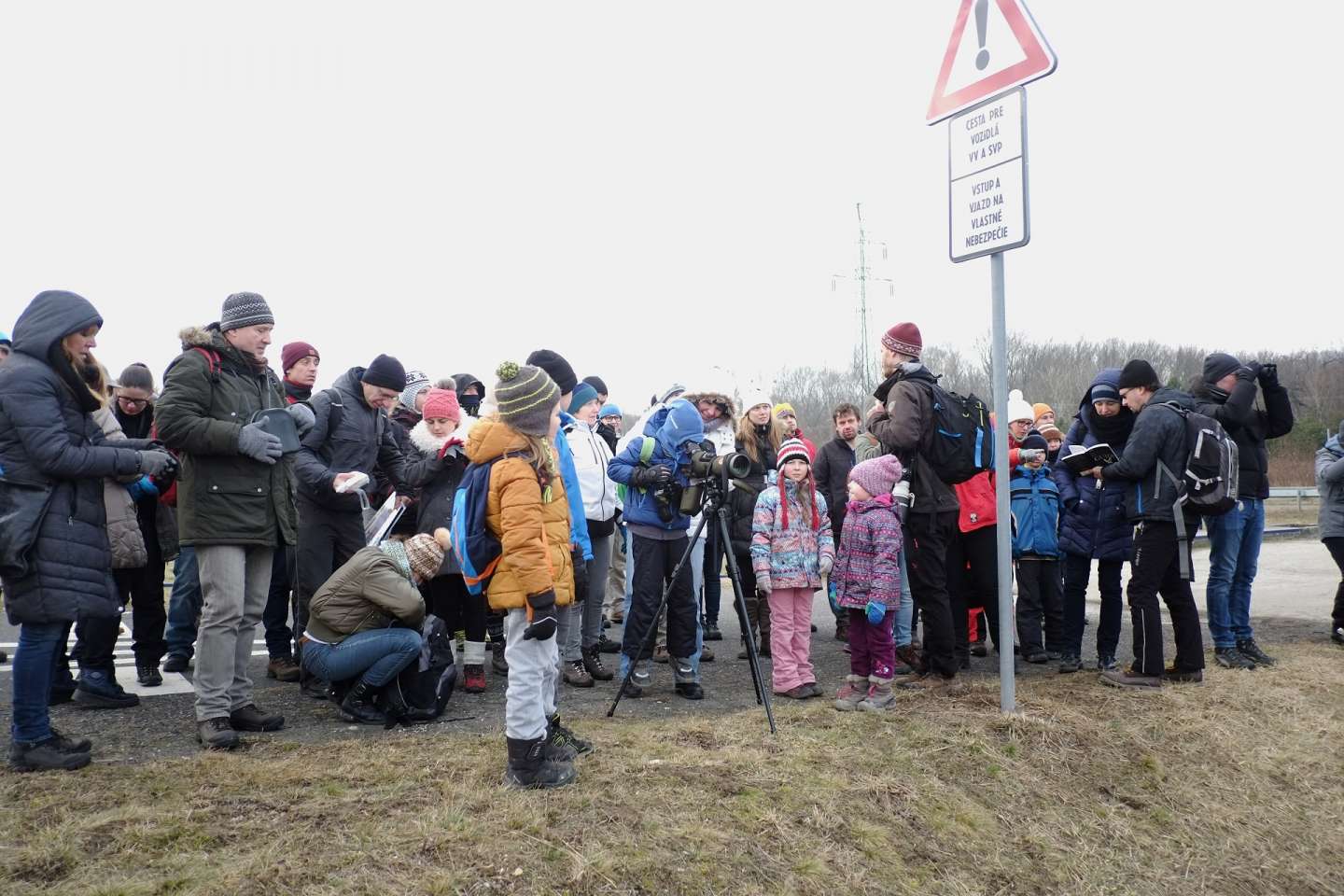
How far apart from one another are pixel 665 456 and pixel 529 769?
2.33 metres

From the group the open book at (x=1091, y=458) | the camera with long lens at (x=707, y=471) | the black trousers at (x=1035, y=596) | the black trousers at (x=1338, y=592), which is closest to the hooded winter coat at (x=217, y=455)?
the camera with long lens at (x=707, y=471)

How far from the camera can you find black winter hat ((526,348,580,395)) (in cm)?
634

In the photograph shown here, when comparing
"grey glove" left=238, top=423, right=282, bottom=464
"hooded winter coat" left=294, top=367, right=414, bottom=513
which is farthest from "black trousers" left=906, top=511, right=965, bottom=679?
"grey glove" left=238, top=423, right=282, bottom=464

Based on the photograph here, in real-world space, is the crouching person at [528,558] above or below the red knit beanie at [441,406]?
below

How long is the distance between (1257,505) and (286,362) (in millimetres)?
7387

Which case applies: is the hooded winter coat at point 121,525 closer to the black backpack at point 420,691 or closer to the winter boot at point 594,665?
the black backpack at point 420,691

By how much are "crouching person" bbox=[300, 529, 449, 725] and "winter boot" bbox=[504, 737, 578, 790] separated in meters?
1.39

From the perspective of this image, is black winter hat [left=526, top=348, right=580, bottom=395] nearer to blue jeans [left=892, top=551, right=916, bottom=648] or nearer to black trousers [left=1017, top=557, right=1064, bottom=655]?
blue jeans [left=892, top=551, right=916, bottom=648]

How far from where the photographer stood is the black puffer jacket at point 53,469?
172 inches

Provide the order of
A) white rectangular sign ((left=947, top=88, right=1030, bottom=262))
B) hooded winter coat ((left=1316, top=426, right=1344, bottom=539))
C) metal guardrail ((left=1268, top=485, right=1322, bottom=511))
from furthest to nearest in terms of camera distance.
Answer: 1. metal guardrail ((left=1268, top=485, right=1322, bottom=511))
2. hooded winter coat ((left=1316, top=426, right=1344, bottom=539))
3. white rectangular sign ((left=947, top=88, right=1030, bottom=262))

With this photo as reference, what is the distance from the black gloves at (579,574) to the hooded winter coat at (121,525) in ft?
9.77

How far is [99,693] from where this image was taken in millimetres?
5676

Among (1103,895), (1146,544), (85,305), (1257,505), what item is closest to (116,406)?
(85,305)

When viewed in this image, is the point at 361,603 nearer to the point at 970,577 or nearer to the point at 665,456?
the point at 665,456
